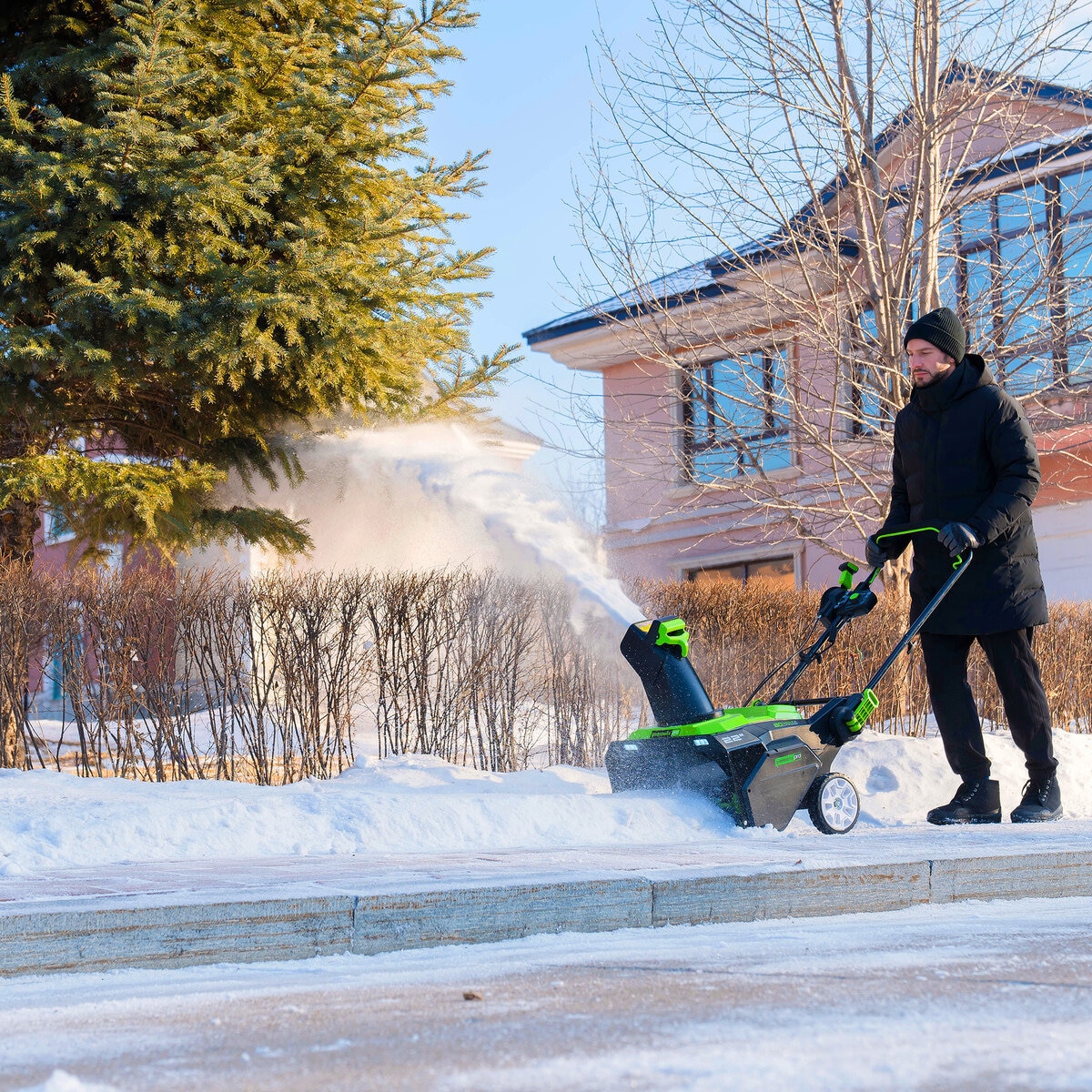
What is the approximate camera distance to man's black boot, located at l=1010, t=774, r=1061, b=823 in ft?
17.8

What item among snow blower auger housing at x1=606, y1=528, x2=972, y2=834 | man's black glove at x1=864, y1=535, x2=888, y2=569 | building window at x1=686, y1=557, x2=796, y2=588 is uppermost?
building window at x1=686, y1=557, x2=796, y2=588

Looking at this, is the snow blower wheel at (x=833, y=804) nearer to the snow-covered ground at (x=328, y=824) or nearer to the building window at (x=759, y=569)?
the snow-covered ground at (x=328, y=824)

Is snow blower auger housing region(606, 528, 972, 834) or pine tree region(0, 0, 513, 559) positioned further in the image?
pine tree region(0, 0, 513, 559)

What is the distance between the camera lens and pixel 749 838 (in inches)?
187

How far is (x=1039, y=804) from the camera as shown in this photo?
546 cm

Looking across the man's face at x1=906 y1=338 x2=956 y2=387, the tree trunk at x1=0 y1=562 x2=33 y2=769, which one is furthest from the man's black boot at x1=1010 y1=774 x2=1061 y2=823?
the tree trunk at x1=0 y1=562 x2=33 y2=769

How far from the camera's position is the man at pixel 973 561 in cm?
534

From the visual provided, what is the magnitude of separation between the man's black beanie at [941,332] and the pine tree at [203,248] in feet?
12.9

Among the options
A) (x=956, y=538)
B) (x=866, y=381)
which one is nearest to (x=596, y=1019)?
(x=956, y=538)

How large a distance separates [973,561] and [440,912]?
120 inches

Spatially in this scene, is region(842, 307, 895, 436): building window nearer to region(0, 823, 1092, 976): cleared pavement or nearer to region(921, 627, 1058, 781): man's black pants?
region(921, 627, 1058, 781): man's black pants

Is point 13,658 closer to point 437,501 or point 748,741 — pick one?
point 437,501

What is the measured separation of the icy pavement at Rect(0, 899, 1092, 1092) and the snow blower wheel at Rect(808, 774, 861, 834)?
1592 millimetres

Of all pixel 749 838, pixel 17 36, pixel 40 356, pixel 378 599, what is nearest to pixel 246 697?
pixel 378 599
